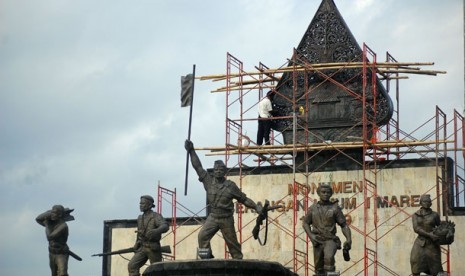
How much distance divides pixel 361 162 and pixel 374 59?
3.30 metres

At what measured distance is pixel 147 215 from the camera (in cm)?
5172

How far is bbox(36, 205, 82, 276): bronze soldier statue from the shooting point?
51.8m

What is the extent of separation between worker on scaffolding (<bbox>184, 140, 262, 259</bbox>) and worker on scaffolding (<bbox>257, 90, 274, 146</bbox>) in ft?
42.9

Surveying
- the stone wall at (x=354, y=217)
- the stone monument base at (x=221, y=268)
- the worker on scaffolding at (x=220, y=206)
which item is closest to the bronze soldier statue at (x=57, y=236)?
the worker on scaffolding at (x=220, y=206)

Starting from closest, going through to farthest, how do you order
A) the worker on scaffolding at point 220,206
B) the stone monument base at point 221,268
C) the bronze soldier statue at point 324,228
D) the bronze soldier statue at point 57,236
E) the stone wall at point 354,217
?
the stone monument base at point 221,268 → the bronze soldier statue at point 324,228 → the worker on scaffolding at point 220,206 → the bronze soldier statue at point 57,236 → the stone wall at point 354,217

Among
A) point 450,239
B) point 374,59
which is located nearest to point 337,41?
point 374,59

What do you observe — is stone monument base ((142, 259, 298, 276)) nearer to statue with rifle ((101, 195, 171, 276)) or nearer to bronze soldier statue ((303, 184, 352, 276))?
bronze soldier statue ((303, 184, 352, 276))

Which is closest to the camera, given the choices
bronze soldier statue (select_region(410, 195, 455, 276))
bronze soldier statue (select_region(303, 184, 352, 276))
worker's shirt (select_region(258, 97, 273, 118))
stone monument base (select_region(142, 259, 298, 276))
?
stone monument base (select_region(142, 259, 298, 276))

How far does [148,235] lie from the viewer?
51.3 meters

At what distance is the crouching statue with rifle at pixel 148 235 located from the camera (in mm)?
51344

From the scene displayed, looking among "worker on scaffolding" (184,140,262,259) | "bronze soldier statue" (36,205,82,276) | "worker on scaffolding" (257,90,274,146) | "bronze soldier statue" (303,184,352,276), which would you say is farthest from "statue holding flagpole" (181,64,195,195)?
"worker on scaffolding" (257,90,274,146)

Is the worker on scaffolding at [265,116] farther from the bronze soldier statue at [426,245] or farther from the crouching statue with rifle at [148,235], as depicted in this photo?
the bronze soldier statue at [426,245]

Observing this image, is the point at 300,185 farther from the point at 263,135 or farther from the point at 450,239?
the point at 450,239

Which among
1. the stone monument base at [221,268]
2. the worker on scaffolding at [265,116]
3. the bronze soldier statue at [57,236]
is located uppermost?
the worker on scaffolding at [265,116]
